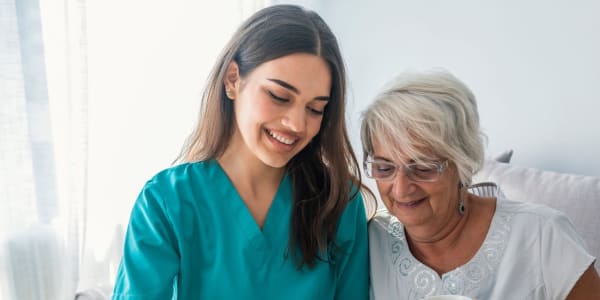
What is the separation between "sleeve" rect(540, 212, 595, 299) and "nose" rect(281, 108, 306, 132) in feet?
1.77

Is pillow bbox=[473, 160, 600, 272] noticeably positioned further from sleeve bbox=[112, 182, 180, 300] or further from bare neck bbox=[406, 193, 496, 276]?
sleeve bbox=[112, 182, 180, 300]

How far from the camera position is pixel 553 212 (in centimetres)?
115

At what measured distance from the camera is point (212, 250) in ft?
3.78

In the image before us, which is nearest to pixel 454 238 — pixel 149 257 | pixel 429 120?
pixel 429 120

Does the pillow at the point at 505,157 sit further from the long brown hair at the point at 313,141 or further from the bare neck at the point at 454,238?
the long brown hair at the point at 313,141

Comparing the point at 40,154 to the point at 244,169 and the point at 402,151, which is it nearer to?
the point at 244,169

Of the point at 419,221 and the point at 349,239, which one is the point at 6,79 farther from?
the point at 419,221

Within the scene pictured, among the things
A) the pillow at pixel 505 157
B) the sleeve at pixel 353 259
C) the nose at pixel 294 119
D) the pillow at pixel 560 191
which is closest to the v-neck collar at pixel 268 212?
the sleeve at pixel 353 259

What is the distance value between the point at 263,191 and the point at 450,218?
417 millimetres

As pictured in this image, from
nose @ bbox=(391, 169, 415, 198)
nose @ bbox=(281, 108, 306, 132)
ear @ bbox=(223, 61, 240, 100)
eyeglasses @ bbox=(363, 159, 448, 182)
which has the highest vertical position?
ear @ bbox=(223, 61, 240, 100)

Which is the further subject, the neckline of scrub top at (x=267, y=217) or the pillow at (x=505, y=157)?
the pillow at (x=505, y=157)

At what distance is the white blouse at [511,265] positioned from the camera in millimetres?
1081

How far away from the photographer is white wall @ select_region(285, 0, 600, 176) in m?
1.75

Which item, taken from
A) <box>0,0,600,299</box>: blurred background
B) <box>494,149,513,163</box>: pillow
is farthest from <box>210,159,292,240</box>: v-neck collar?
<box>494,149,513,163</box>: pillow
